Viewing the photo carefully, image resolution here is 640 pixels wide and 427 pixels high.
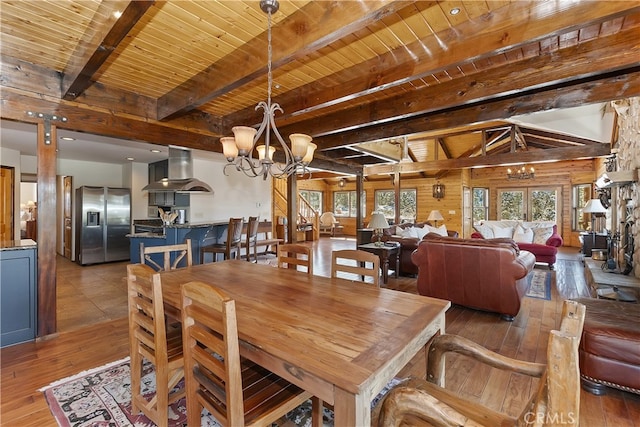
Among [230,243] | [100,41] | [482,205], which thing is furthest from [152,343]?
[482,205]

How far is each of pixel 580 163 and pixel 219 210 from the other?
→ 1040 cm

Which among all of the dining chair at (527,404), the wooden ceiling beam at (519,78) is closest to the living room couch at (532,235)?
the wooden ceiling beam at (519,78)

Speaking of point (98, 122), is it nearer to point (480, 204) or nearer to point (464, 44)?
point (464, 44)

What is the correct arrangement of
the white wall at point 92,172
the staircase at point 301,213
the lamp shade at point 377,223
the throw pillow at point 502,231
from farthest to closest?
the staircase at point 301,213, the throw pillow at point 502,231, the white wall at point 92,172, the lamp shade at point 377,223

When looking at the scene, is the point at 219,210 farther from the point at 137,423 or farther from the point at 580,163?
the point at 580,163

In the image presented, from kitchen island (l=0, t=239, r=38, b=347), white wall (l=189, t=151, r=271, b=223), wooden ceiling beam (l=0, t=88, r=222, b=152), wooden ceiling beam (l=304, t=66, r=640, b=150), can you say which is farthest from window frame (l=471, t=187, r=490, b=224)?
kitchen island (l=0, t=239, r=38, b=347)

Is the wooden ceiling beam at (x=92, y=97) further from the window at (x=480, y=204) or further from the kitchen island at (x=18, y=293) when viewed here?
the window at (x=480, y=204)

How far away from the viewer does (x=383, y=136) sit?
14.3 ft

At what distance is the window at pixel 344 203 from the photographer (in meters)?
12.9

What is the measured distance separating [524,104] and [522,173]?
289 inches

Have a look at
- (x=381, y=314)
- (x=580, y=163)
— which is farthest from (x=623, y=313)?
(x=580, y=163)

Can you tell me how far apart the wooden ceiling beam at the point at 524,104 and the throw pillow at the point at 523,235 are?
14.1 feet

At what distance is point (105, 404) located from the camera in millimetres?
1936

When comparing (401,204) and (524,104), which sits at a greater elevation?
(524,104)
